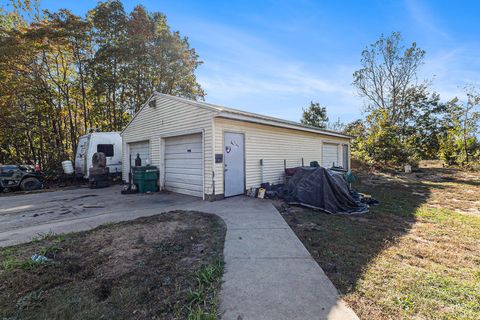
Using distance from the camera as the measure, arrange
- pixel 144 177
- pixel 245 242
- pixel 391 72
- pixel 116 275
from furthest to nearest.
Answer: pixel 391 72 < pixel 144 177 < pixel 245 242 < pixel 116 275

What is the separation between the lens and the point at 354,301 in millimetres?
1955

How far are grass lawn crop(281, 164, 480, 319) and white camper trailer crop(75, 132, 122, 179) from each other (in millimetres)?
9430

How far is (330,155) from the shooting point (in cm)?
1238

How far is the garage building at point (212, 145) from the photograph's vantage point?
21.6 ft

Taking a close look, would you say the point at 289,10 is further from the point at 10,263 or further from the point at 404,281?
the point at 10,263

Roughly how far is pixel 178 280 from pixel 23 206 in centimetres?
707

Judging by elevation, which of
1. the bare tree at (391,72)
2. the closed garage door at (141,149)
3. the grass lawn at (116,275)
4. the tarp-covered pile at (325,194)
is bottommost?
the grass lawn at (116,275)

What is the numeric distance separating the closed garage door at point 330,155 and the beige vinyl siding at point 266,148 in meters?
1.54

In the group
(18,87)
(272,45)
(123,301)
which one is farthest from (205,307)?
(18,87)

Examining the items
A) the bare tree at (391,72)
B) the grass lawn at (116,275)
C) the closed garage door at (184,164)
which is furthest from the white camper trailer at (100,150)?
the bare tree at (391,72)

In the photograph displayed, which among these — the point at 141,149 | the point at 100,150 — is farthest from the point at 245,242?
the point at 100,150

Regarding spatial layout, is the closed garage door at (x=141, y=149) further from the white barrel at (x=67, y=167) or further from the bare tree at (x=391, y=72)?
the bare tree at (x=391, y=72)

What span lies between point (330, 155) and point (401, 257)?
1003 cm

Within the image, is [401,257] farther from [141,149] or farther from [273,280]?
[141,149]
